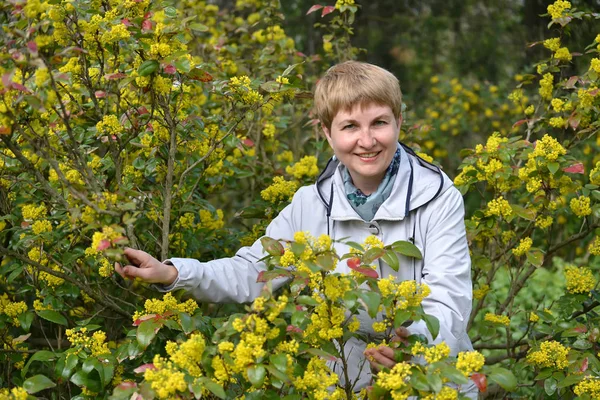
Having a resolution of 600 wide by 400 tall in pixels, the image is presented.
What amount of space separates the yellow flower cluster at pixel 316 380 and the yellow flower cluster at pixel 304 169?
1526mm

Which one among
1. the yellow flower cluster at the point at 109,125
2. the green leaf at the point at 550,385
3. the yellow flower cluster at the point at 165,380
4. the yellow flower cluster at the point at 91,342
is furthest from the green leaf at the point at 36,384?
the green leaf at the point at 550,385

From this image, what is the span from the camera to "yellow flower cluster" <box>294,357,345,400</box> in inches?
70.3

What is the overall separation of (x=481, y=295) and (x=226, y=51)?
1.90m

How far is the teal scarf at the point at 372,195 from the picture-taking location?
242 cm

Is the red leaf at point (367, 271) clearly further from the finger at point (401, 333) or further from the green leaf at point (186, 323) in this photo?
the green leaf at point (186, 323)

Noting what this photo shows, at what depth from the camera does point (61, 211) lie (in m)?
2.55

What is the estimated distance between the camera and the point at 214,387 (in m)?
1.66

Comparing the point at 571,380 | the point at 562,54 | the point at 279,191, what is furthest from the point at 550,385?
the point at 562,54

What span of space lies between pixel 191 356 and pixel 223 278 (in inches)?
21.8

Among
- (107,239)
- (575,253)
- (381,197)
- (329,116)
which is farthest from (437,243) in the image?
(575,253)

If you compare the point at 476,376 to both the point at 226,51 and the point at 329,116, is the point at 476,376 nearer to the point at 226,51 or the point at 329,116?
the point at 329,116

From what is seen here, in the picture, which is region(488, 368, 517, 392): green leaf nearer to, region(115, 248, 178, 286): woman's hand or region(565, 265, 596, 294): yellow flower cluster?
region(115, 248, 178, 286): woman's hand

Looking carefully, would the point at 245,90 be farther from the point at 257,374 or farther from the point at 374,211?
the point at 257,374

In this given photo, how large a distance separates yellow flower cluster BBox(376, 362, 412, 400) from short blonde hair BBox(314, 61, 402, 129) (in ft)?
2.99
